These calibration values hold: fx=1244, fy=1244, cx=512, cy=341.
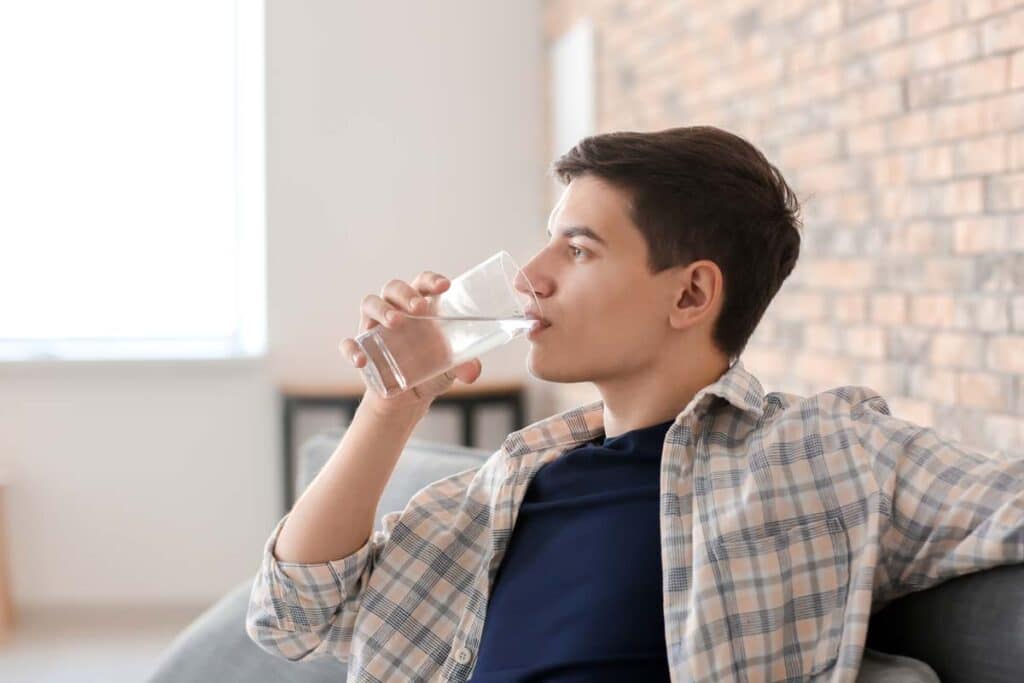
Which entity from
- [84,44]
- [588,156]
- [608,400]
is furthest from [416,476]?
[84,44]

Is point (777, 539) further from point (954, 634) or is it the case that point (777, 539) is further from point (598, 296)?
point (598, 296)

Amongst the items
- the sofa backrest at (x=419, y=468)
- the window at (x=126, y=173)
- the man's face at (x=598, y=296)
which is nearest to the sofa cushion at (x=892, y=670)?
the man's face at (x=598, y=296)

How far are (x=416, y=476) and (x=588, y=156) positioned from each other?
565 millimetres

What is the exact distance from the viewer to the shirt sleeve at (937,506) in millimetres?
1089

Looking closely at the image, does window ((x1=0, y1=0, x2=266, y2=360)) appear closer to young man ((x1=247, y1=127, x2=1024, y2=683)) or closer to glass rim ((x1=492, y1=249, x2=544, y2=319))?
young man ((x1=247, y1=127, x2=1024, y2=683))

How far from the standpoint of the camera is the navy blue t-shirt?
1257mm

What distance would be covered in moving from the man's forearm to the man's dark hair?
36cm

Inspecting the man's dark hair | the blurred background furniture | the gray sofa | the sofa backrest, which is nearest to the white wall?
the blurred background furniture

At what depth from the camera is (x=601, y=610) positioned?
1.27 meters

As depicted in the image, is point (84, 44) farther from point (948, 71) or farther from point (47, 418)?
point (948, 71)

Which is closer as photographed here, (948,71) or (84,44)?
(948,71)

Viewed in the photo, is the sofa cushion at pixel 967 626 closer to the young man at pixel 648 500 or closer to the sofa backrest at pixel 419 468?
the young man at pixel 648 500

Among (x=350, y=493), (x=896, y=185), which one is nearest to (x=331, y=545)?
(x=350, y=493)

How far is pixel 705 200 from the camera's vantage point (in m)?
1.45
